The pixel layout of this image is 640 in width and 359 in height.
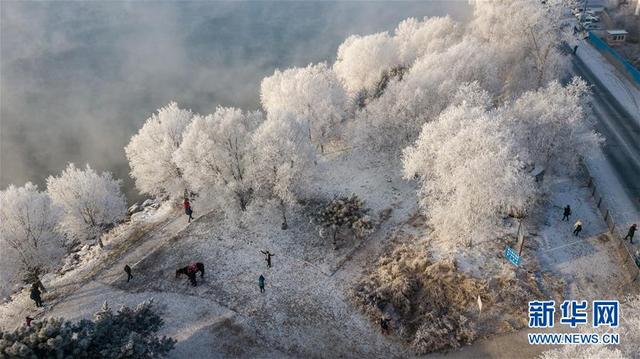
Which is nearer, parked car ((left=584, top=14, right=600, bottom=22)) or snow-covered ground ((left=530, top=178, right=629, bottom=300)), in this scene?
snow-covered ground ((left=530, top=178, right=629, bottom=300))

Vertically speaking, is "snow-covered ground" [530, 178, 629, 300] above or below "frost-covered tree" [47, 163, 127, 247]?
below

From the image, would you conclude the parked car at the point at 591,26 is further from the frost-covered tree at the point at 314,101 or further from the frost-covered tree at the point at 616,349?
the frost-covered tree at the point at 616,349

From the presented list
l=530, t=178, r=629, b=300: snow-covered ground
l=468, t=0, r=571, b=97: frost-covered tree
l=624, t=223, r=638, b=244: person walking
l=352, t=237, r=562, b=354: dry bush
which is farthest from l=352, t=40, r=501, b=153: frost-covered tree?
l=624, t=223, r=638, b=244: person walking

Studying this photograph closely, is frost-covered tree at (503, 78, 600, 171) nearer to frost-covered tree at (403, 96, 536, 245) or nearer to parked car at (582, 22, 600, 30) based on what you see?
frost-covered tree at (403, 96, 536, 245)

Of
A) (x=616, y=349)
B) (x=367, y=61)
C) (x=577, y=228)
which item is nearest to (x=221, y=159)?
(x=577, y=228)

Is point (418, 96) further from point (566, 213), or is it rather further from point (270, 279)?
point (270, 279)

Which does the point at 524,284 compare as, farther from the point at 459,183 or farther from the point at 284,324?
the point at 284,324
